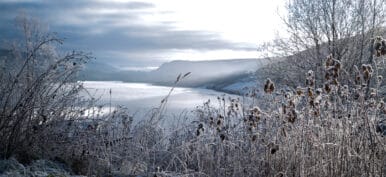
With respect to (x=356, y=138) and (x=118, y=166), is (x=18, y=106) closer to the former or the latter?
(x=118, y=166)

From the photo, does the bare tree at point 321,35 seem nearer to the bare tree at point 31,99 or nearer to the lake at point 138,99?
the lake at point 138,99

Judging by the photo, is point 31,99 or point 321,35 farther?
point 321,35

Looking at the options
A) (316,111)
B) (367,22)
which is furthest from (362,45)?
(316,111)

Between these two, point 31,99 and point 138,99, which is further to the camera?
point 138,99

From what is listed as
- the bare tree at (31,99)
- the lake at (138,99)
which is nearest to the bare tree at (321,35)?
the lake at (138,99)

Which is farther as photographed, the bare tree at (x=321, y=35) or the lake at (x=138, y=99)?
the bare tree at (x=321, y=35)

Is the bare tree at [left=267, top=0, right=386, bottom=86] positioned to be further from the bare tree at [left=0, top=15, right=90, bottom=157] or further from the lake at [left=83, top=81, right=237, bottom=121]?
the bare tree at [left=0, top=15, right=90, bottom=157]

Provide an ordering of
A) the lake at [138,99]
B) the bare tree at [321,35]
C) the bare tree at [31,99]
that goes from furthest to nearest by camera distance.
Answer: the bare tree at [321,35]
the lake at [138,99]
the bare tree at [31,99]

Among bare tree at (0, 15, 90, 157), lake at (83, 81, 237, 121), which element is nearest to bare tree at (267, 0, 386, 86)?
lake at (83, 81, 237, 121)

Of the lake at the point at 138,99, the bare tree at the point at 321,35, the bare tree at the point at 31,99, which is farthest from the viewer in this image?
the bare tree at the point at 321,35

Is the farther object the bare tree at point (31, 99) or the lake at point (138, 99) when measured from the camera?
the lake at point (138, 99)

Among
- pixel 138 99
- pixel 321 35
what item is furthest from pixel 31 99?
pixel 321 35

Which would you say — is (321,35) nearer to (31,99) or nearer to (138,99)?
(138,99)

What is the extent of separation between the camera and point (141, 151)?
559 cm
